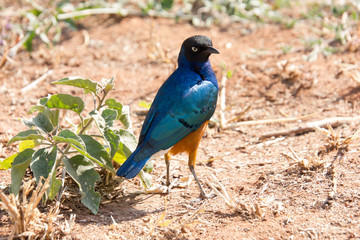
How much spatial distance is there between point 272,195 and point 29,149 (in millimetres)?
2000

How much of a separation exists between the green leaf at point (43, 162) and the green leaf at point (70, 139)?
0.51 ft

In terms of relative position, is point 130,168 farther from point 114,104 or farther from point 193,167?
point 193,167

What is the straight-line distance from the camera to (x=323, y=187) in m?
3.98

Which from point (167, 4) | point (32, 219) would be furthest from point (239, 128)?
point (167, 4)

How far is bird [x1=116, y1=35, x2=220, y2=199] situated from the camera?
4047 millimetres

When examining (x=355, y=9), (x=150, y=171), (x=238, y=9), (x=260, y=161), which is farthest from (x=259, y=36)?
(x=150, y=171)

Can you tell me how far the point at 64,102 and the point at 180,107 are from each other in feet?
3.26

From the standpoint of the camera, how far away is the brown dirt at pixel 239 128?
3676mm

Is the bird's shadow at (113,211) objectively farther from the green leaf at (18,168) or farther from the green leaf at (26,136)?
the green leaf at (26,136)

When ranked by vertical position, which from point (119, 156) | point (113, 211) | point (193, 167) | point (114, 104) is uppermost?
point (114, 104)

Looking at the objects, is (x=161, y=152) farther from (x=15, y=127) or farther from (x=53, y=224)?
(x=15, y=127)

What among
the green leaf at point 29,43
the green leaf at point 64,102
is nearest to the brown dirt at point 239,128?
the green leaf at point 29,43

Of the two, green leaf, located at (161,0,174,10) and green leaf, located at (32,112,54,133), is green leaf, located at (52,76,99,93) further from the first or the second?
green leaf, located at (161,0,174,10)

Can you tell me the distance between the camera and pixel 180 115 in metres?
4.21
